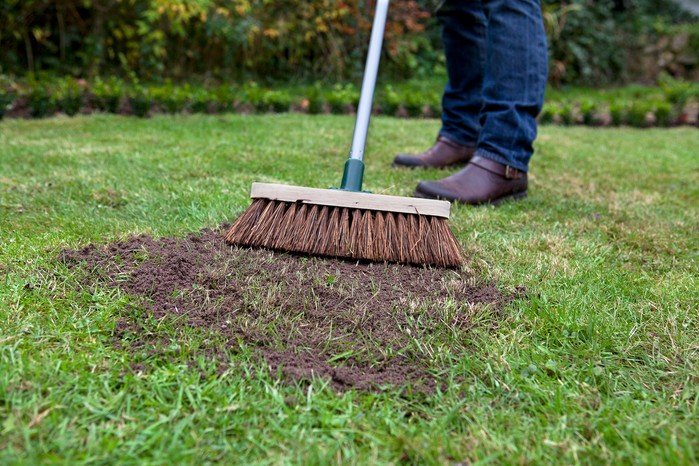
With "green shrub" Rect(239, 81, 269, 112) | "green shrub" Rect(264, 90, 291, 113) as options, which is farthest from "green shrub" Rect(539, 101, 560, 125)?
"green shrub" Rect(239, 81, 269, 112)

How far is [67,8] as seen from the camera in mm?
6152

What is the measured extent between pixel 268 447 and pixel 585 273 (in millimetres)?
1114

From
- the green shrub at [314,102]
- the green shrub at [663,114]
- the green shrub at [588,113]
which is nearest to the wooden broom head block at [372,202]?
the green shrub at [314,102]

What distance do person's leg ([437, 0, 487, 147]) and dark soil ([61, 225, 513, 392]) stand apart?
158 cm

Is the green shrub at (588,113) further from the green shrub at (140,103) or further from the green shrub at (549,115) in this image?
the green shrub at (140,103)

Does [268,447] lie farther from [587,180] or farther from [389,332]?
[587,180]

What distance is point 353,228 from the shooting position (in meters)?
1.71

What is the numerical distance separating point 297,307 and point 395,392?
380 millimetres

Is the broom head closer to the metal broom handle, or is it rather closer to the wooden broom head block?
the wooden broom head block

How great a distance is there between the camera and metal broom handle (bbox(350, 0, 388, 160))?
78.7 inches

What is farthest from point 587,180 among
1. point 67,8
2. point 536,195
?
point 67,8

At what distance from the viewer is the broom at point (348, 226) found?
5.54 ft

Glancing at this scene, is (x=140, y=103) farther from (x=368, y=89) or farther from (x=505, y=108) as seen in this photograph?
(x=505, y=108)

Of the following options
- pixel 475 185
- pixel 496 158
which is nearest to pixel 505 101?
pixel 496 158
